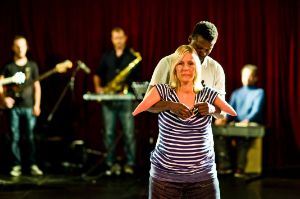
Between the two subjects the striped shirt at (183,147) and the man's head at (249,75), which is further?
the man's head at (249,75)

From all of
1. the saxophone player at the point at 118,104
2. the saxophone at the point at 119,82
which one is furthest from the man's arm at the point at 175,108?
the saxophone at the point at 119,82

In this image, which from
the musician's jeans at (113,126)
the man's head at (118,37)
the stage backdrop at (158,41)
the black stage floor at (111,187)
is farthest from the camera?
the stage backdrop at (158,41)

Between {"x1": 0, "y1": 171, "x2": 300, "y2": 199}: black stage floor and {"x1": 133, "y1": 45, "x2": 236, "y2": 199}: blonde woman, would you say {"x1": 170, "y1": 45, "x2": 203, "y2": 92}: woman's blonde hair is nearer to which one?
{"x1": 133, "y1": 45, "x2": 236, "y2": 199}: blonde woman

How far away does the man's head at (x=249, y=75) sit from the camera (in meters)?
7.46

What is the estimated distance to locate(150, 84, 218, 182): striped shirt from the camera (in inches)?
122

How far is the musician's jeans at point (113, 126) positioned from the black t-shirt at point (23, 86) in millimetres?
1004

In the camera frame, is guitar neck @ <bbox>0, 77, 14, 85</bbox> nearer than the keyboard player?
Yes

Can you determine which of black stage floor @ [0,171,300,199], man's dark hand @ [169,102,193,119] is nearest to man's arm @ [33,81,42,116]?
black stage floor @ [0,171,300,199]

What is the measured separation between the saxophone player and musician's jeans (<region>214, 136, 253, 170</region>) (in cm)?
113

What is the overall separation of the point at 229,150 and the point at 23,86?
285 cm

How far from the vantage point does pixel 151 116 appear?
324 inches

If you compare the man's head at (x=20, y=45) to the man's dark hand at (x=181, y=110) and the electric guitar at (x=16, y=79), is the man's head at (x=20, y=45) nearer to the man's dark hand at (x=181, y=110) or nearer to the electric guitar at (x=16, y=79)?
the electric guitar at (x=16, y=79)

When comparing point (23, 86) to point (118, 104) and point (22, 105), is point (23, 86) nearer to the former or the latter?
point (22, 105)

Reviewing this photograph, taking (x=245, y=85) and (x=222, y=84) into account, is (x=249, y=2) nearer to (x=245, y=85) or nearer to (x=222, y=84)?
(x=245, y=85)
